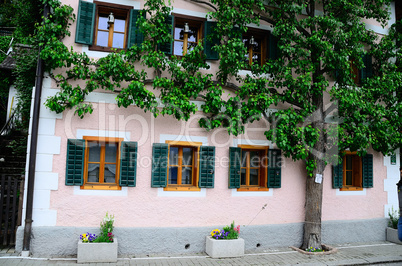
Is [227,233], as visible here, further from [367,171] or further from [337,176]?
[367,171]

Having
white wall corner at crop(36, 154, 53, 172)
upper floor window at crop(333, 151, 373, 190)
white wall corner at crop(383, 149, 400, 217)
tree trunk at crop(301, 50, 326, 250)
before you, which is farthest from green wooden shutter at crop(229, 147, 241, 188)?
white wall corner at crop(383, 149, 400, 217)

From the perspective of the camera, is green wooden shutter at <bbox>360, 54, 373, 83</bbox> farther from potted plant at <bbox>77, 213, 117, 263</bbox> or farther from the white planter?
potted plant at <bbox>77, 213, 117, 263</bbox>

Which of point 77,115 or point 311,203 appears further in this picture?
point 311,203

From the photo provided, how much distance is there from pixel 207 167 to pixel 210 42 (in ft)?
9.86

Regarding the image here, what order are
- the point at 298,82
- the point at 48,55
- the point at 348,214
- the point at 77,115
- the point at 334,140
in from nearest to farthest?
1. the point at 48,55
2. the point at 77,115
3. the point at 298,82
4. the point at 334,140
5. the point at 348,214

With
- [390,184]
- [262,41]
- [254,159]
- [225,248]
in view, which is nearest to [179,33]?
[262,41]

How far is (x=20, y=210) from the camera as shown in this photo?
6.60 meters

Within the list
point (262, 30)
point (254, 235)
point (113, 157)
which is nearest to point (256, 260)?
point (254, 235)

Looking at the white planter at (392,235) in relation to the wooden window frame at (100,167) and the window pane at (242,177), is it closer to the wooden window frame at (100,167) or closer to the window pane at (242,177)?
the window pane at (242,177)

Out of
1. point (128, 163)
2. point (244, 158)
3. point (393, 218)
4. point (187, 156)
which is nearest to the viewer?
point (128, 163)

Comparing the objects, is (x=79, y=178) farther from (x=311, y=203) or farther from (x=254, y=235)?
(x=311, y=203)

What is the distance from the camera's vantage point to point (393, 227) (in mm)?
8797

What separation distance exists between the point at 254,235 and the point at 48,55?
6037 millimetres

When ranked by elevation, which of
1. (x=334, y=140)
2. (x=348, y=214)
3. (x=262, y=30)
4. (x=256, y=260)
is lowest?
(x=256, y=260)
